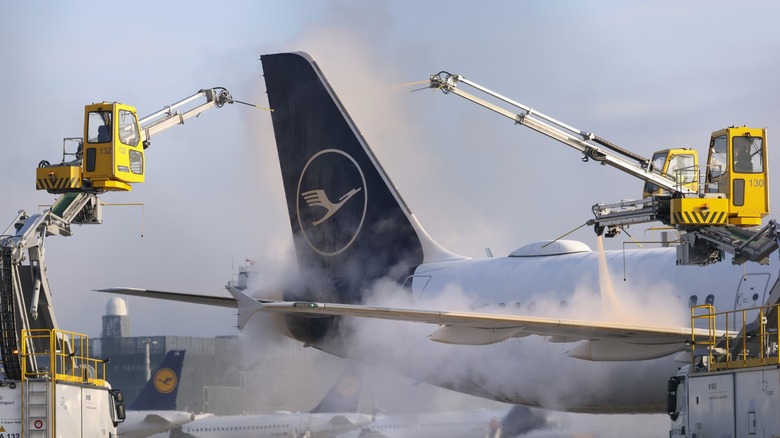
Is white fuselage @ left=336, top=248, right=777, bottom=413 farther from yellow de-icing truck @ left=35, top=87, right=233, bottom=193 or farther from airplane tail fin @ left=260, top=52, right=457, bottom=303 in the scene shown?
yellow de-icing truck @ left=35, top=87, right=233, bottom=193

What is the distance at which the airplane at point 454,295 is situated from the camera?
21734mm

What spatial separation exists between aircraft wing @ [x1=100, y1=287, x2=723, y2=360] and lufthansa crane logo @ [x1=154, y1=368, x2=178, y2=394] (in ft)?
108

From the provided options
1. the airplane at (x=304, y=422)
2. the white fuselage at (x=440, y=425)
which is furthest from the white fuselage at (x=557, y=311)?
the airplane at (x=304, y=422)

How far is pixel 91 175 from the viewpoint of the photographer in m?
22.4

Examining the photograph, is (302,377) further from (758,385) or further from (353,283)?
(758,385)

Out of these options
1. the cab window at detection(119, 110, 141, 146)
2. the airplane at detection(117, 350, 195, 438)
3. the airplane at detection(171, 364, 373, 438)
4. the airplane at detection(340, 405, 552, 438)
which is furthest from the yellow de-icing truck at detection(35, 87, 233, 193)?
the airplane at detection(117, 350, 195, 438)

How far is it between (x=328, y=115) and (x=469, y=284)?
7048 mm

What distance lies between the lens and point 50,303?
834 inches

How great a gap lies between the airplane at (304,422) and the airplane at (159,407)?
81cm

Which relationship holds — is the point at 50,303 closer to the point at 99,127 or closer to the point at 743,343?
the point at 99,127

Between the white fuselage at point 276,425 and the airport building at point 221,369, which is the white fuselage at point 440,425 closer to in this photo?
the white fuselage at point 276,425

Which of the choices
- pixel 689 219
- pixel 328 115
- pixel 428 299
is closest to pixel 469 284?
pixel 428 299

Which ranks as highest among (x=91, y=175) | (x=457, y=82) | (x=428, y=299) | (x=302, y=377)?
(x=457, y=82)

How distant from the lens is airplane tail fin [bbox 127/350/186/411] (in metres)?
55.0
